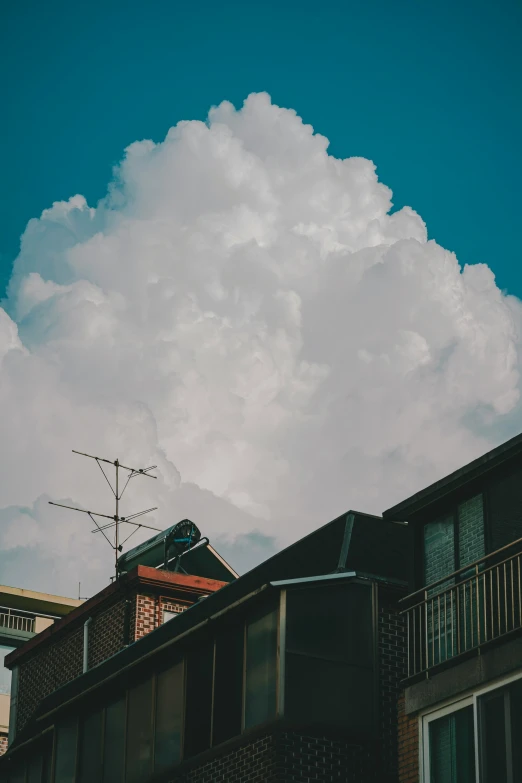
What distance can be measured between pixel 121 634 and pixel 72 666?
8.14ft

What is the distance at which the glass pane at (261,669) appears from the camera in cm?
2059

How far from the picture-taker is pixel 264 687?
20750mm

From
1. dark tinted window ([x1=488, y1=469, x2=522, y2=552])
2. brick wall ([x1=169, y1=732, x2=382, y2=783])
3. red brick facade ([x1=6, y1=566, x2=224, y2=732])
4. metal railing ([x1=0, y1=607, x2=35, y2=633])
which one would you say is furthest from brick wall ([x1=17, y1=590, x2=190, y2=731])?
dark tinted window ([x1=488, y1=469, x2=522, y2=552])

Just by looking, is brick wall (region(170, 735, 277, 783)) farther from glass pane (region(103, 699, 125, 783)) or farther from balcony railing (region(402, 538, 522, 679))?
balcony railing (region(402, 538, 522, 679))

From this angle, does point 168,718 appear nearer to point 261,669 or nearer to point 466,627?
point 261,669

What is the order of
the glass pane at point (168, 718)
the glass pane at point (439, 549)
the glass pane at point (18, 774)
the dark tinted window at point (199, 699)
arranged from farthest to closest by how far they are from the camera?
the glass pane at point (18, 774)
the glass pane at point (168, 718)
the dark tinted window at point (199, 699)
the glass pane at point (439, 549)

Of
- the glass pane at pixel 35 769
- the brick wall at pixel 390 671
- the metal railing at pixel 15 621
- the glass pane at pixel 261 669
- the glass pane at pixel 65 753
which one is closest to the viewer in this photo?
the glass pane at pixel 261 669

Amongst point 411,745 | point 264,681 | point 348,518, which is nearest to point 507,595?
point 411,745

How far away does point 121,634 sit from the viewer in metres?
29.8

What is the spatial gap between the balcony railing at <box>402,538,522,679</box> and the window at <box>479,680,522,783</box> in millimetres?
797

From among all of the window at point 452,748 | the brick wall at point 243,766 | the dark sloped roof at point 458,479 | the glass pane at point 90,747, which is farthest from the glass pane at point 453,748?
the glass pane at point 90,747

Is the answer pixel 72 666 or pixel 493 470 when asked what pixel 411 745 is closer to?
pixel 493 470

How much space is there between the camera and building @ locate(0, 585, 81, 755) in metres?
43.3

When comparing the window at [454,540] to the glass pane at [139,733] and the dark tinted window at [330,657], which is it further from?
the glass pane at [139,733]
